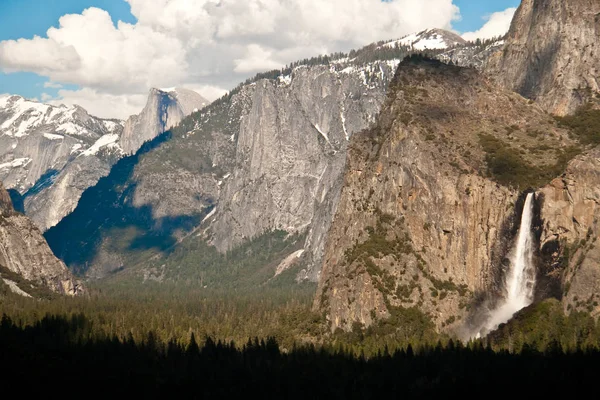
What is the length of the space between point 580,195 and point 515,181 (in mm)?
16945

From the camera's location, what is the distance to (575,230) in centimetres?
17200

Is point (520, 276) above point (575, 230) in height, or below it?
below

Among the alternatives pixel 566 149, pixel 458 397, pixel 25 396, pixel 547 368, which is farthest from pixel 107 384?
pixel 566 149

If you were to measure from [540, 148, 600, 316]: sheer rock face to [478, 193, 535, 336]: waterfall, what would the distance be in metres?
4.06

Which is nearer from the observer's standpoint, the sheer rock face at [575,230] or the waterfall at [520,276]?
the sheer rock face at [575,230]

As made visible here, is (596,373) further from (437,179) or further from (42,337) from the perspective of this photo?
(42,337)

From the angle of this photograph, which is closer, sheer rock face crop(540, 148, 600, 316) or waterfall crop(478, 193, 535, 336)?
sheer rock face crop(540, 148, 600, 316)

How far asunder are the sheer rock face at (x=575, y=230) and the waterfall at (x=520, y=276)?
406 centimetres

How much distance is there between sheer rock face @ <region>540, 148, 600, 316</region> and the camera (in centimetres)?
16200

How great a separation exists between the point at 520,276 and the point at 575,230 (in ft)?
52.7

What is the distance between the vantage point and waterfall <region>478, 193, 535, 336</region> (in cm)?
17750

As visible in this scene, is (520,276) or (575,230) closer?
(575,230)

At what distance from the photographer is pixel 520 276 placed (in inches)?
7092

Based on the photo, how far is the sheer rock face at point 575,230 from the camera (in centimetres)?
16200
